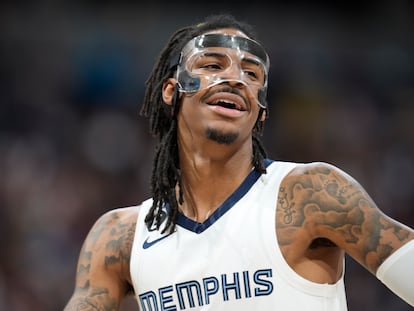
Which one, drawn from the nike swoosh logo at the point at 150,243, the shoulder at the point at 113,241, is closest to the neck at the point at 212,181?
the nike swoosh logo at the point at 150,243

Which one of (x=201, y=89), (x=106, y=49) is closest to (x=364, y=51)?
(x=106, y=49)

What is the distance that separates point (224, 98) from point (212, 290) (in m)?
0.70

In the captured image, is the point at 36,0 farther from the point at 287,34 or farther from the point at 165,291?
the point at 165,291

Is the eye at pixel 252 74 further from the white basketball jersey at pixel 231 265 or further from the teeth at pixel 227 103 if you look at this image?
the white basketball jersey at pixel 231 265

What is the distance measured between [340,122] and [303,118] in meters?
0.38

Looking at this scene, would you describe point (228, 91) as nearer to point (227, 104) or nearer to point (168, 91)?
point (227, 104)

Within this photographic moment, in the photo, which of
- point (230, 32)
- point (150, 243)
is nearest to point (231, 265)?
point (150, 243)

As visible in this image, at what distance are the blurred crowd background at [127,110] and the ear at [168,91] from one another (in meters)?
2.78

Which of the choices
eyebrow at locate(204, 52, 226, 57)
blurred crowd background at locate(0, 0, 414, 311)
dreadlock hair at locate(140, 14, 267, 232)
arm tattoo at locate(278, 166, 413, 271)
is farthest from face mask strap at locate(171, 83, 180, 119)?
blurred crowd background at locate(0, 0, 414, 311)

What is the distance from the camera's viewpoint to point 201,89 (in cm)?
327

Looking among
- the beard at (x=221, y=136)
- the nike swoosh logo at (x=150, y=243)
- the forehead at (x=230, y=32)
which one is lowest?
the nike swoosh logo at (x=150, y=243)

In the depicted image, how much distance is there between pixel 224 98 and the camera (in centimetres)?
322

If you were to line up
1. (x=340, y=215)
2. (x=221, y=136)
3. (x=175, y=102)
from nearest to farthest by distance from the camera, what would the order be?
1. (x=340, y=215)
2. (x=221, y=136)
3. (x=175, y=102)

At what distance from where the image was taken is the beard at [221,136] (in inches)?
126
